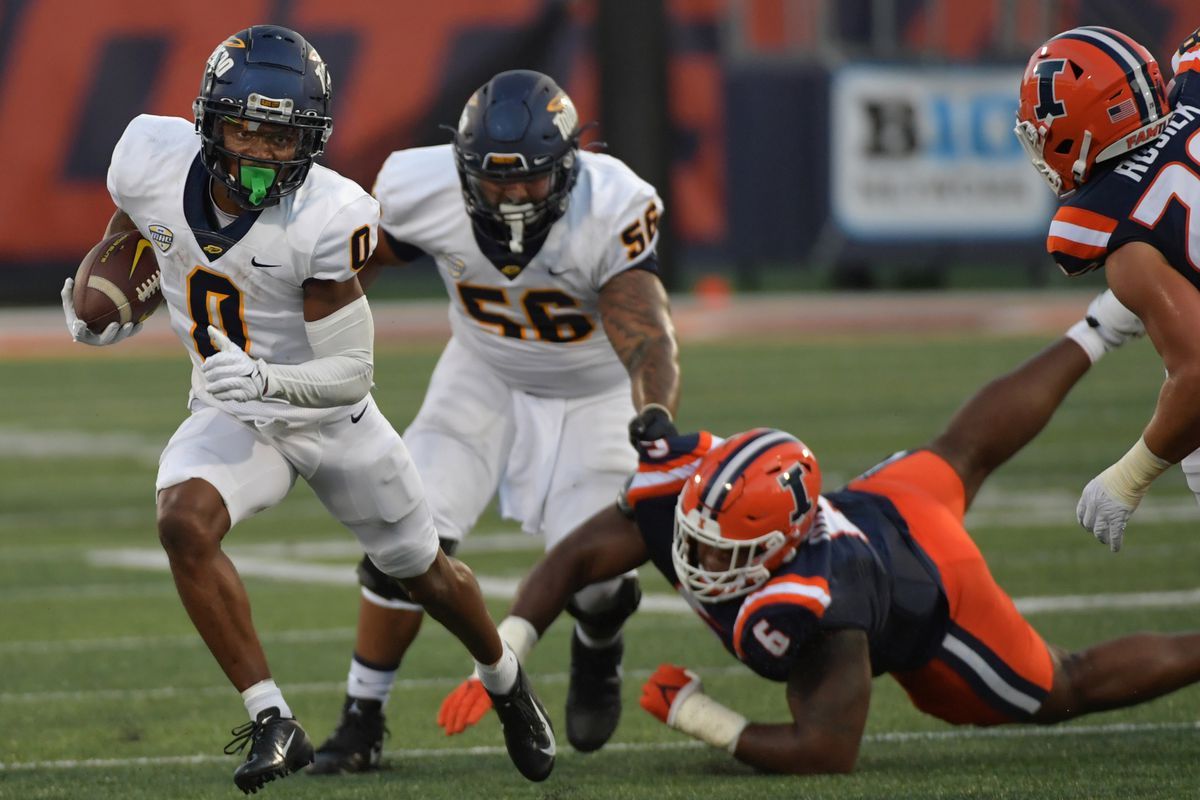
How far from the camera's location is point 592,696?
4.62 m

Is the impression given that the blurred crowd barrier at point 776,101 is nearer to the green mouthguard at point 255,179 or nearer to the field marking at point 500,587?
the field marking at point 500,587

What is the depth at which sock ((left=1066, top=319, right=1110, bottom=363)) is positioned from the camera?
463cm

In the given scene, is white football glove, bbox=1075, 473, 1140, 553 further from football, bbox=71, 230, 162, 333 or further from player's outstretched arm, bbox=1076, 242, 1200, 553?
football, bbox=71, 230, 162, 333

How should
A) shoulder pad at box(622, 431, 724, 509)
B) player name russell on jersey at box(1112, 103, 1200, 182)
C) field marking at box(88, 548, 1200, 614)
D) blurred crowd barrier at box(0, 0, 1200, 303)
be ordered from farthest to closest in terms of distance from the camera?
blurred crowd barrier at box(0, 0, 1200, 303), field marking at box(88, 548, 1200, 614), shoulder pad at box(622, 431, 724, 509), player name russell on jersey at box(1112, 103, 1200, 182)

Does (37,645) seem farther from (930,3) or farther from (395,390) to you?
(930,3)

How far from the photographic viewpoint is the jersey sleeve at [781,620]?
3824mm

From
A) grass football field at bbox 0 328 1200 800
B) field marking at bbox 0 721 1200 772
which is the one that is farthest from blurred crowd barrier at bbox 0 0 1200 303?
field marking at bbox 0 721 1200 772

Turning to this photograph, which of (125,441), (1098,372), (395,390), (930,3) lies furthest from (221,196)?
(930,3)

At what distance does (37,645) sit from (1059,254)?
11.6ft

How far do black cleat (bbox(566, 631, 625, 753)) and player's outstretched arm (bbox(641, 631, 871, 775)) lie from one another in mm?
581

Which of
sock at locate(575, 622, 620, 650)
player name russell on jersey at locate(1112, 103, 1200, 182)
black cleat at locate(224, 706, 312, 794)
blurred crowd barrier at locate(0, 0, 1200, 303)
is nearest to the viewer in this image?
black cleat at locate(224, 706, 312, 794)

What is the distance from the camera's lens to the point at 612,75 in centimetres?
1705

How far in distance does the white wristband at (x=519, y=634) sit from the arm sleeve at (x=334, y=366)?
0.68m

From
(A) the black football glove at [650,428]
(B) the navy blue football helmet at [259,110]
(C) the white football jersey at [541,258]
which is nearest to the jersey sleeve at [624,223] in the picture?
(C) the white football jersey at [541,258]
